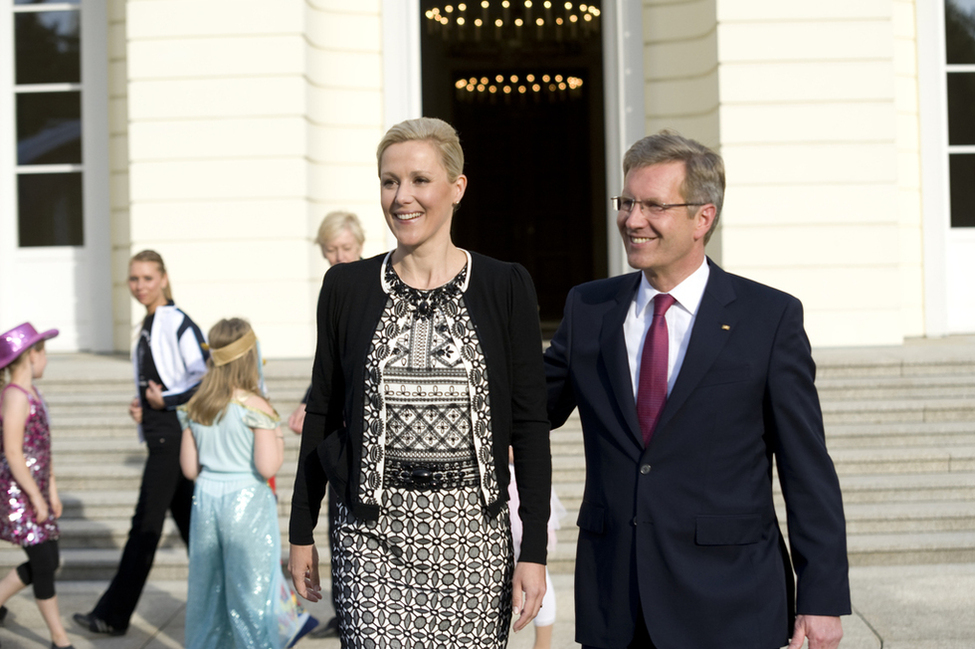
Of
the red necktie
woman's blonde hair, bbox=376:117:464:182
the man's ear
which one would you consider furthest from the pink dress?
the man's ear

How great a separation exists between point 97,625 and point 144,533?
1.67 feet

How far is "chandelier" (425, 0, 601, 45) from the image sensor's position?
42.4 feet

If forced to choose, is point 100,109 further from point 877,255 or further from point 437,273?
point 437,273

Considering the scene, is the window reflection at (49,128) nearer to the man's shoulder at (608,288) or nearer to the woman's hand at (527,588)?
the man's shoulder at (608,288)

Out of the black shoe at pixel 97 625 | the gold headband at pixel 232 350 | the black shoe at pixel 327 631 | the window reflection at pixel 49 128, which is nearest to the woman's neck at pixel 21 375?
the gold headband at pixel 232 350

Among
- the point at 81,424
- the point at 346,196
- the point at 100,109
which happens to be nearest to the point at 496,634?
the point at 81,424

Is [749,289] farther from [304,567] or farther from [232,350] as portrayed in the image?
[232,350]

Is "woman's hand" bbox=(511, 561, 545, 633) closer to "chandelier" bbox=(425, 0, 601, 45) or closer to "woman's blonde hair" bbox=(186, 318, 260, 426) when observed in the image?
"woman's blonde hair" bbox=(186, 318, 260, 426)

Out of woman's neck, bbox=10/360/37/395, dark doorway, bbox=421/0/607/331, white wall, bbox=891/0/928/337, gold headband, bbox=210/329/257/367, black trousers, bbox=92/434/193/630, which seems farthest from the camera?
dark doorway, bbox=421/0/607/331

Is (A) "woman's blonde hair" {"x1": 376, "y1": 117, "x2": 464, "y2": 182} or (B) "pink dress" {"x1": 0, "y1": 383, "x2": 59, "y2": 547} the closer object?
(A) "woman's blonde hair" {"x1": 376, "y1": 117, "x2": 464, "y2": 182}

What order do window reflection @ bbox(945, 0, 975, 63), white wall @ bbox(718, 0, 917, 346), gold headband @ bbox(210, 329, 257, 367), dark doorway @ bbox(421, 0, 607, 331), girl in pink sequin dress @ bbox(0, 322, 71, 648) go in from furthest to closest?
dark doorway @ bbox(421, 0, 607, 331), window reflection @ bbox(945, 0, 975, 63), white wall @ bbox(718, 0, 917, 346), girl in pink sequin dress @ bbox(0, 322, 71, 648), gold headband @ bbox(210, 329, 257, 367)

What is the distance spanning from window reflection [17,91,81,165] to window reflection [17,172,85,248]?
0.19 meters

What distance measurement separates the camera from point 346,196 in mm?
9594

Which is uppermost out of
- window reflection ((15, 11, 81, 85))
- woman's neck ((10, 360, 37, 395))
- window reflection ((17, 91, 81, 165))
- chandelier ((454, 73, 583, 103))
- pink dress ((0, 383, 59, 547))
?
chandelier ((454, 73, 583, 103))
